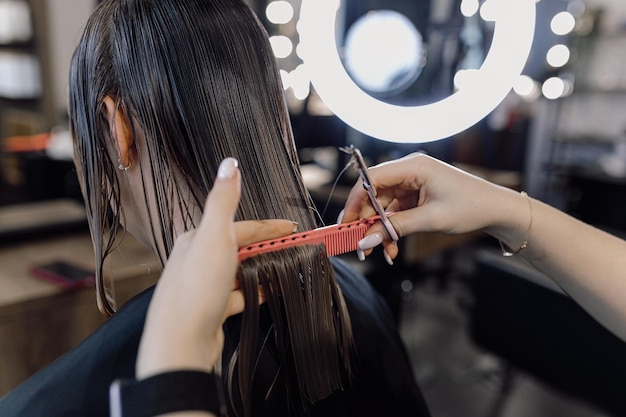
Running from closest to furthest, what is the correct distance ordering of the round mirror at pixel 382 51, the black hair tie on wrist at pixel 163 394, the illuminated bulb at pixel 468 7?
the black hair tie on wrist at pixel 163 394, the round mirror at pixel 382 51, the illuminated bulb at pixel 468 7

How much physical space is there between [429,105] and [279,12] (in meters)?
3.44

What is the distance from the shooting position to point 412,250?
1935 mm

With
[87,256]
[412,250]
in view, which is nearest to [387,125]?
[87,256]

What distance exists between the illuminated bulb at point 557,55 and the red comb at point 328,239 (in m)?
2.54

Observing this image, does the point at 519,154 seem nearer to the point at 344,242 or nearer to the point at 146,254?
the point at 146,254

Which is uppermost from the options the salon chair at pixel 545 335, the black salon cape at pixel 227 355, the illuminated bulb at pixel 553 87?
the illuminated bulb at pixel 553 87

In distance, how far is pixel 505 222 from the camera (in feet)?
2.14

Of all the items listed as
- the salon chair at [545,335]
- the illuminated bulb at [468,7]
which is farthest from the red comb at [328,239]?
the illuminated bulb at [468,7]

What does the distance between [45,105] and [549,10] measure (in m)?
3.64

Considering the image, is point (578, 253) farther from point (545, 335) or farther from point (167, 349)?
point (545, 335)

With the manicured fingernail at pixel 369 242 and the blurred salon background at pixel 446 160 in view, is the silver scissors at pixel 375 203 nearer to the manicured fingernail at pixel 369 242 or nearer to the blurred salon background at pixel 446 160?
the manicured fingernail at pixel 369 242

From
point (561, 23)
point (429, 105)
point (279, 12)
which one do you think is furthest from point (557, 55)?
point (429, 105)

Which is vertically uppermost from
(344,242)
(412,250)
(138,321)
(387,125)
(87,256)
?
(387,125)

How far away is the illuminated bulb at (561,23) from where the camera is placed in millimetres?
2555
